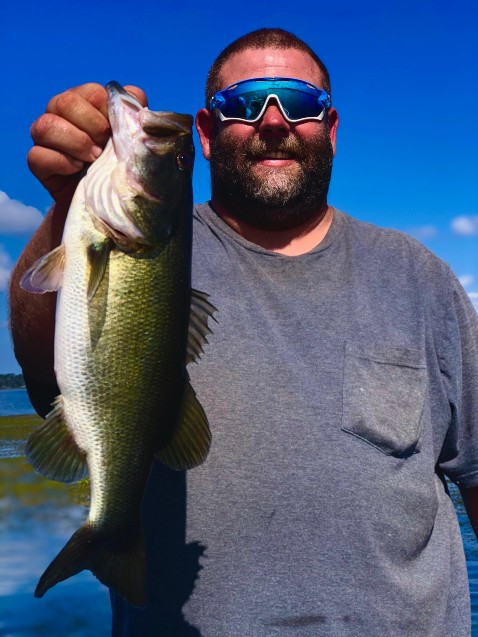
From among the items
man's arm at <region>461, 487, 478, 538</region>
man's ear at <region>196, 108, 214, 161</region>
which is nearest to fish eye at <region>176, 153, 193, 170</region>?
man's ear at <region>196, 108, 214, 161</region>

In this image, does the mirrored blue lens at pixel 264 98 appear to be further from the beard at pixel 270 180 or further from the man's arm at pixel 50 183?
the man's arm at pixel 50 183

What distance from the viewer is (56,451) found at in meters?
2.44

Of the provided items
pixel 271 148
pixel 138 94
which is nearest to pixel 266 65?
pixel 271 148

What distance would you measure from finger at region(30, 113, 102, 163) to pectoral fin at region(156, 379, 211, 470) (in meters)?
0.85

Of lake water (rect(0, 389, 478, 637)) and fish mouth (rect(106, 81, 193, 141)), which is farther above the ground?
fish mouth (rect(106, 81, 193, 141))

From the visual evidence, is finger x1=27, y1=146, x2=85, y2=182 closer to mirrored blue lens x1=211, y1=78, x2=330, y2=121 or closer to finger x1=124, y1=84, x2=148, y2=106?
finger x1=124, y1=84, x2=148, y2=106

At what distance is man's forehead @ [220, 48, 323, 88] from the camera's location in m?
3.85

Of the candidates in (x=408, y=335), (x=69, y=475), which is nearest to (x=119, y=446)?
(x=69, y=475)

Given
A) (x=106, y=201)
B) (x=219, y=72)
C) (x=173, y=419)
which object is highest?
(x=219, y=72)

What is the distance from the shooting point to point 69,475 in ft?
8.06

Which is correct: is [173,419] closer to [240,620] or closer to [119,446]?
[119,446]

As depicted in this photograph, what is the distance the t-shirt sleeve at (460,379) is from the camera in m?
3.59

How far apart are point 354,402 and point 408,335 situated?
47 centimetres

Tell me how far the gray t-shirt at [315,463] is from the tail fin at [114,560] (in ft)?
1.64
